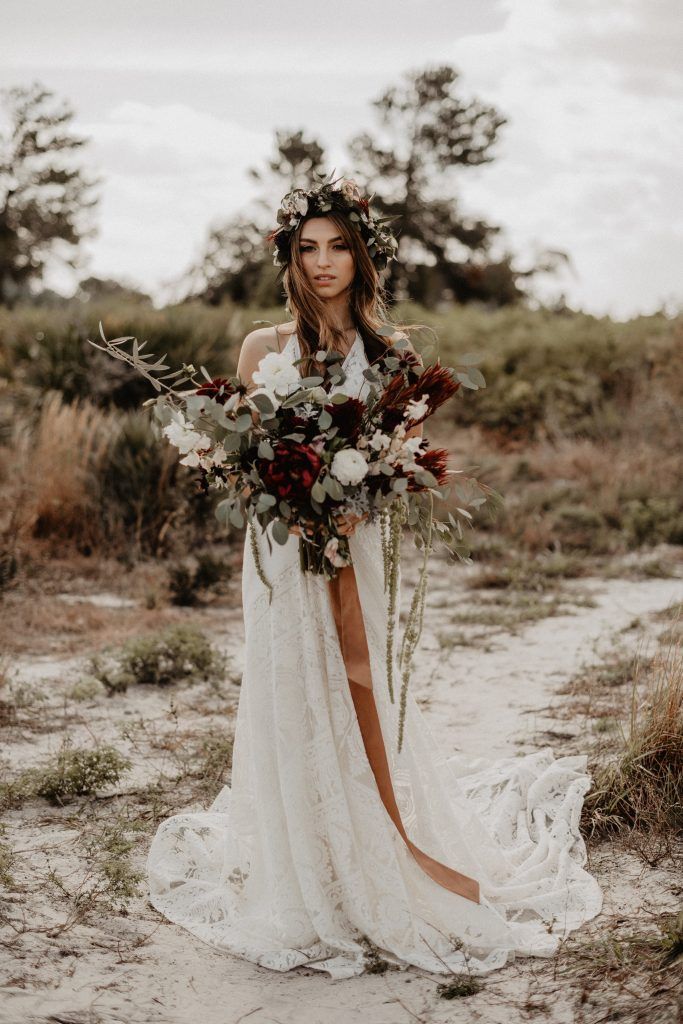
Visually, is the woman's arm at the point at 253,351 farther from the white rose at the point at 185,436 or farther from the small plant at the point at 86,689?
the small plant at the point at 86,689

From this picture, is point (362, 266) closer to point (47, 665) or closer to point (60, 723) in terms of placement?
point (60, 723)

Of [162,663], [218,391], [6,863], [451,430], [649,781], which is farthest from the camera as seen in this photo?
[451,430]

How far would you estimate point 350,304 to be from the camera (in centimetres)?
372

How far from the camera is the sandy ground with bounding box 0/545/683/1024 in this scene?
3.04 metres

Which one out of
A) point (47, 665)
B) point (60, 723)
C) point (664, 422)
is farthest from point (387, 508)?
point (664, 422)

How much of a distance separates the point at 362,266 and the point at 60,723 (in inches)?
127

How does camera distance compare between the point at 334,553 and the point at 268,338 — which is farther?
the point at 268,338

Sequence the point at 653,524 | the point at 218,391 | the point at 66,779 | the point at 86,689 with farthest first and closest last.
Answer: the point at 653,524, the point at 86,689, the point at 66,779, the point at 218,391

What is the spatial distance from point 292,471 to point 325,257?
1.00m

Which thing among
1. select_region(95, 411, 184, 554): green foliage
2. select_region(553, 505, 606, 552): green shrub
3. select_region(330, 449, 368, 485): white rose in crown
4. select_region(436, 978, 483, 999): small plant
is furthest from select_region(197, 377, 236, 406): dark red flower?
select_region(553, 505, 606, 552): green shrub

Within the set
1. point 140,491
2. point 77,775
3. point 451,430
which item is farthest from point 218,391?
point 451,430

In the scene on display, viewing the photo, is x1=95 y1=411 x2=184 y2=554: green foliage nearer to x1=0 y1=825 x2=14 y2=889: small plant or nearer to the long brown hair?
x1=0 y1=825 x2=14 y2=889: small plant

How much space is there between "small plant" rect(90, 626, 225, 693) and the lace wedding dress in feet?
8.50

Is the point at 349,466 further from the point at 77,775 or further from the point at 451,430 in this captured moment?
the point at 451,430
